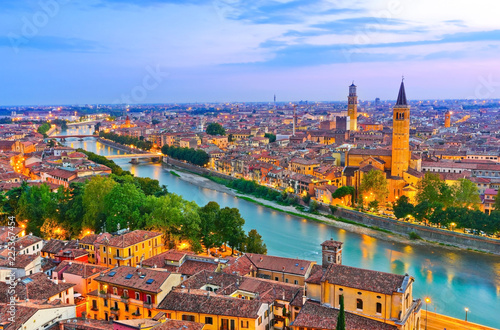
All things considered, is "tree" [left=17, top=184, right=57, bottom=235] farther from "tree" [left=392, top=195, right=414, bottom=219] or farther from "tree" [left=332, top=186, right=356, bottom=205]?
"tree" [left=392, top=195, right=414, bottom=219]

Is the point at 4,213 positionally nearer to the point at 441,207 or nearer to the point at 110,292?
the point at 110,292

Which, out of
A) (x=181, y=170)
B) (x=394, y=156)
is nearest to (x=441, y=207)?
(x=394, y=156)

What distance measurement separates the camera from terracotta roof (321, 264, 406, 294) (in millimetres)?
5883

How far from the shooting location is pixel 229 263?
8102mm

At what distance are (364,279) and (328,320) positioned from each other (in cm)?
75

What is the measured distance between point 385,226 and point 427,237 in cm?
137

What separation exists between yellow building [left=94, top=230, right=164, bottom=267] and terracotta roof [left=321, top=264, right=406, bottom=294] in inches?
153

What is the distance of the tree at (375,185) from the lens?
51.1ft

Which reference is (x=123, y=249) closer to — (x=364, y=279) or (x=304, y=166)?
(x=364, y=279)

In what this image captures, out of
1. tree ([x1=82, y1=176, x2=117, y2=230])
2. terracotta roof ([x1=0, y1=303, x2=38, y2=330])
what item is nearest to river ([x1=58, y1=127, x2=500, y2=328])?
tree ([x1=82, y1=176, x2=117, y2=230])

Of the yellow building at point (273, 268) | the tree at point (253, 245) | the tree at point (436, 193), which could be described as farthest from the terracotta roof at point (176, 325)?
the tree at point (436, 193)

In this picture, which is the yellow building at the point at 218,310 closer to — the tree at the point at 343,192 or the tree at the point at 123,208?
the tree at the point at 123,208

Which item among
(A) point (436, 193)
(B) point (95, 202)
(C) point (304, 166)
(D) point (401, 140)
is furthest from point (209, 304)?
(C) point (304, 166)

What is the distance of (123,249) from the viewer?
27.6ft
